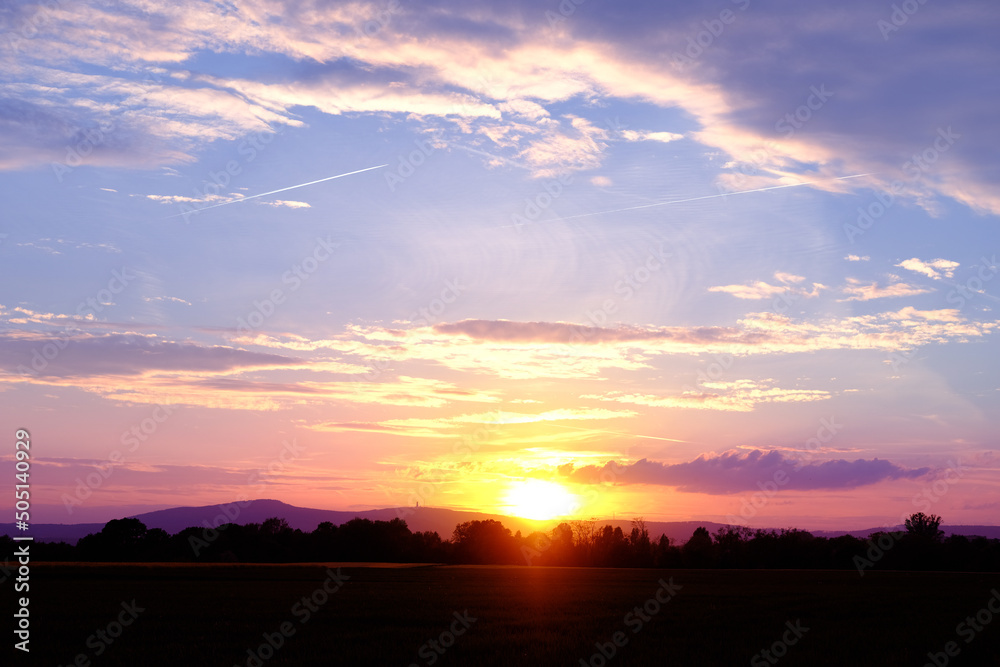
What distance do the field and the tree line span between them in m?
84.2

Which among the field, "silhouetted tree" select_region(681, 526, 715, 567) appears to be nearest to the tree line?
"silhouetted tree" select_region(681, 526, 715, 567)

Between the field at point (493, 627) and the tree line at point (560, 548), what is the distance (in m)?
84.2

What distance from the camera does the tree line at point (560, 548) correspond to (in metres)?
119

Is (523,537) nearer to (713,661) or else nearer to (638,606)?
(638,606)

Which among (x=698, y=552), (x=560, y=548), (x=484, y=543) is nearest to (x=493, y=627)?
(x=698, y=552)

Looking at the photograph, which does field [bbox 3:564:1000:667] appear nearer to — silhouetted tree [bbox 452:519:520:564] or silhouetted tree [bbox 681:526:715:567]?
silhouetted tree [bbox 681:526:715:567]

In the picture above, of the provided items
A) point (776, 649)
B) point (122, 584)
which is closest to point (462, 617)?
point (776, 649)

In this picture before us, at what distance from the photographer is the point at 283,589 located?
44.5 m

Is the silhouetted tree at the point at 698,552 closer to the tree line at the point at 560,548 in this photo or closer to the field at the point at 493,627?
the tree line at the point at 560,548

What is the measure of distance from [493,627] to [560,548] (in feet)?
402

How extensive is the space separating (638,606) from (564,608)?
372 cm

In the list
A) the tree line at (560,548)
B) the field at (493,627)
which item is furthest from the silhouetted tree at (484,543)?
the field at (493,627)

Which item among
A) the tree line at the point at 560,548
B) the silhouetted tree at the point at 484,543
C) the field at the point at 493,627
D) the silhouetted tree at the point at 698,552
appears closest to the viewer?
the field at the point at 493,627

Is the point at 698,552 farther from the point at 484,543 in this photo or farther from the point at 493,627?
the point at 493,627
